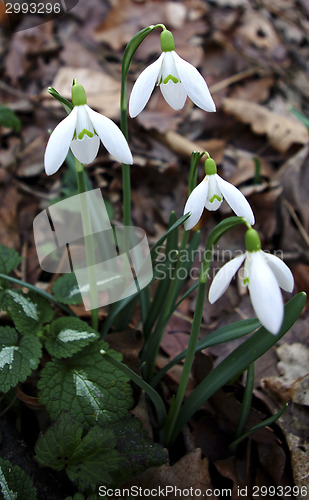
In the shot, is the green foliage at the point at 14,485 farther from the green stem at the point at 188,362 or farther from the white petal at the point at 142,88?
the white petal at the point at 142,88

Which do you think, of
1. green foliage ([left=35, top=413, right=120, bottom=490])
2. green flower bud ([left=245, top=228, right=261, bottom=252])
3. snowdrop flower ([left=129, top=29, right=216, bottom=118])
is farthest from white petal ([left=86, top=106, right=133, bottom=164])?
green foliage ([left=35, top=413, right=120, bottom=490])

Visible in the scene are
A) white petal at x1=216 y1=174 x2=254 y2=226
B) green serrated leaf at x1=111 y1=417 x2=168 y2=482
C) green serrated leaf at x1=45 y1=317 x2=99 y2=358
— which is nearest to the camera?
white petal at x1=216 y1=174 x2=254 y2=226

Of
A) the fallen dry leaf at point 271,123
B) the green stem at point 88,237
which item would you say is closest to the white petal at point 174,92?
the green stem at point 88,237

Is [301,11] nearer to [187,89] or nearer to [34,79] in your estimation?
[34,79]

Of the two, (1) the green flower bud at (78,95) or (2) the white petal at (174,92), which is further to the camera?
(2) the white petal at (174,92)

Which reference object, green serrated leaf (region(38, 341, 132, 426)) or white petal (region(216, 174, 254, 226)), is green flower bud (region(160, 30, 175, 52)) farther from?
green serrated leaf (region(38, 341, 132, 426))

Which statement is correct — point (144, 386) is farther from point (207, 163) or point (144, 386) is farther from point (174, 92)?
point (174, 92)

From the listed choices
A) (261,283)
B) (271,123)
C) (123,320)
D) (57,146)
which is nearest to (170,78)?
(57,146)
